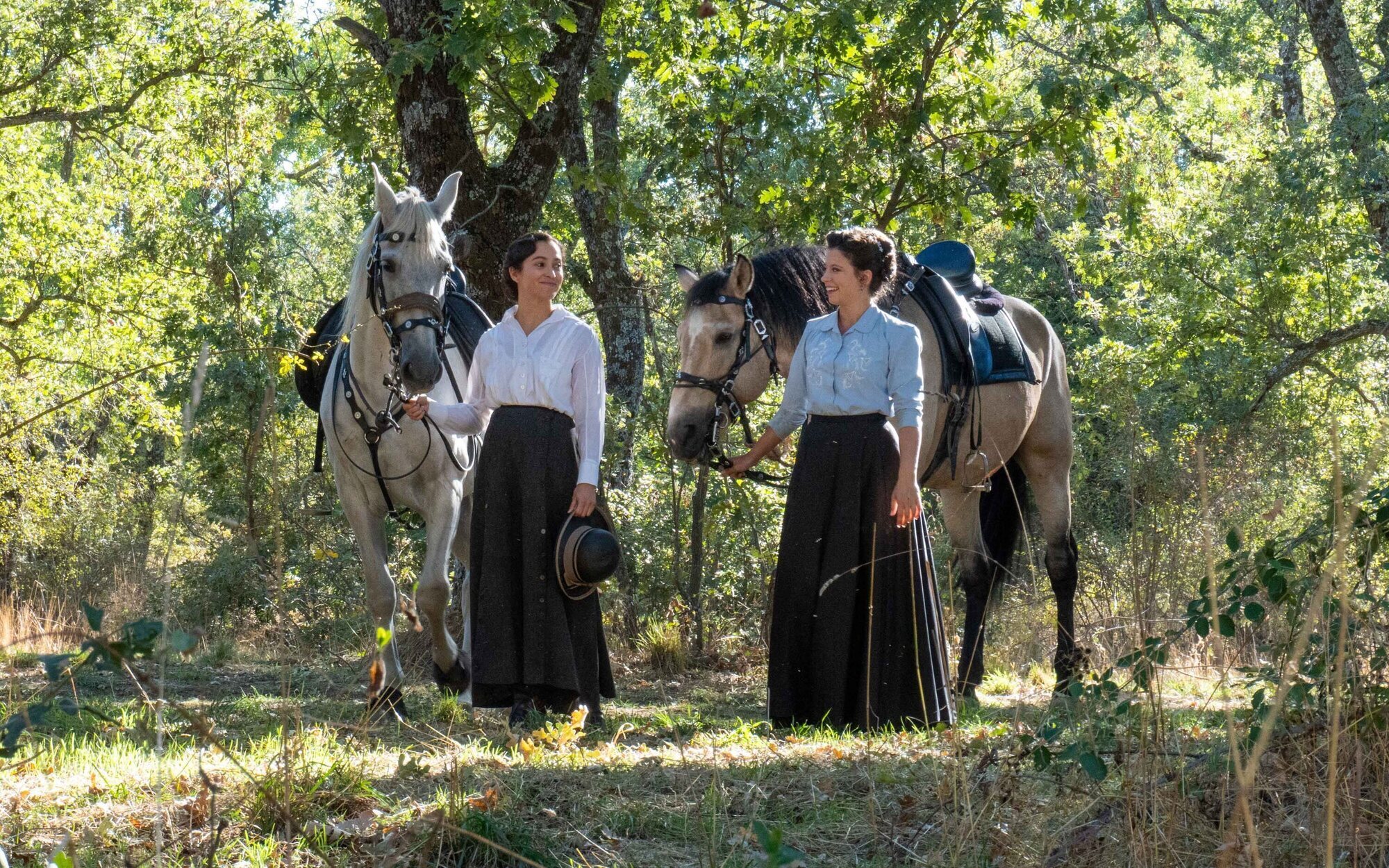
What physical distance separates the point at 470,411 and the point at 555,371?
505 millimetres

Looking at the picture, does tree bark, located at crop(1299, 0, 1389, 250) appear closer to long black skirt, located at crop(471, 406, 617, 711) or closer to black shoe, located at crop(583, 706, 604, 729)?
long black skirt, located at crop(471, 406, 617, 711)

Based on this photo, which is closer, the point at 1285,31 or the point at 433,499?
the point at 433,499

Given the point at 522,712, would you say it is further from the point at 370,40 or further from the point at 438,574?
the point at 370,40

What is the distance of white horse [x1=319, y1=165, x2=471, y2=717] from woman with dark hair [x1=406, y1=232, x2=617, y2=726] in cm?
33

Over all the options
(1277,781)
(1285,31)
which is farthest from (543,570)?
(1285,31)

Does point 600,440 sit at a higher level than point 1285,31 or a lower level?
lower

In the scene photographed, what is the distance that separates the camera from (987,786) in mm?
3756

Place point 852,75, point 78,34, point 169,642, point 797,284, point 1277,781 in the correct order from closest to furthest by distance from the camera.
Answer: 1. point 169,642
2. point 1277,781
3. point 797,284
4. point 852,75
5. point 78,34

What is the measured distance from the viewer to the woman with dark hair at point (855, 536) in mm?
5500

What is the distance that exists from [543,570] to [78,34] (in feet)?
41.6

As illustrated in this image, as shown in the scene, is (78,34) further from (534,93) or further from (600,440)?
(600,440)

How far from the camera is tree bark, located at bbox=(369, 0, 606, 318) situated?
27.7 feet

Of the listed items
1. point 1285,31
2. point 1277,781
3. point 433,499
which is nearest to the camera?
point 1277,781

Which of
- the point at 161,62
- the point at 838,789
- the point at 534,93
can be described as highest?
the point at 161,62
